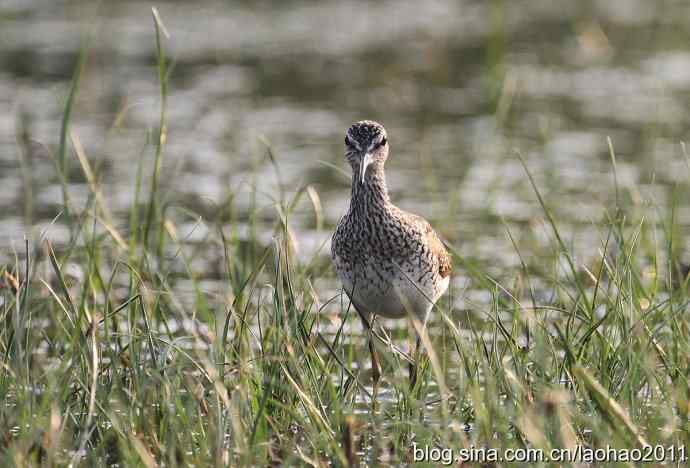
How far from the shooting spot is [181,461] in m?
6.34

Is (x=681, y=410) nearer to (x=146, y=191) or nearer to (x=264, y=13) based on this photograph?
(x=146, y=191)

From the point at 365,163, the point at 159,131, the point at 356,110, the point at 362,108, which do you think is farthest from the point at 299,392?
the point at 362,108

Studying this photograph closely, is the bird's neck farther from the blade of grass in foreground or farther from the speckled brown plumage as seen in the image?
the blade of grass in foreground

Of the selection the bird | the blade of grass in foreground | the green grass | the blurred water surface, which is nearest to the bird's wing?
the bird

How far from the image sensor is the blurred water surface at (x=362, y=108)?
11812mm

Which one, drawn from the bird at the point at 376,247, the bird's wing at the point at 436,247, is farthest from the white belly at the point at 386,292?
the bird's wing at the point at 436,247

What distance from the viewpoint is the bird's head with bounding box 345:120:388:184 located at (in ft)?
25.0

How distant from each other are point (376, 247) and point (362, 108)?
9.75m

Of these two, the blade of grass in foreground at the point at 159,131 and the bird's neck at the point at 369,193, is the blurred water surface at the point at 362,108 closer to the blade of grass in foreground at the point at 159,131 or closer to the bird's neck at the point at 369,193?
the blade of grass in foreground at the point at 159,131

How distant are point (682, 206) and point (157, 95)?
778 centimetres

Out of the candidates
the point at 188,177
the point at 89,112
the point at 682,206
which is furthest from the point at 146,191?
the point at 682,206

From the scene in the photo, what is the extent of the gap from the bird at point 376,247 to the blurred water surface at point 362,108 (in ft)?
4.47

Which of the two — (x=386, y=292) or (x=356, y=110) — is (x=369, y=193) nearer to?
(x=386, y=292)

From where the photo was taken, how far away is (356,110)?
1695 centimetres
